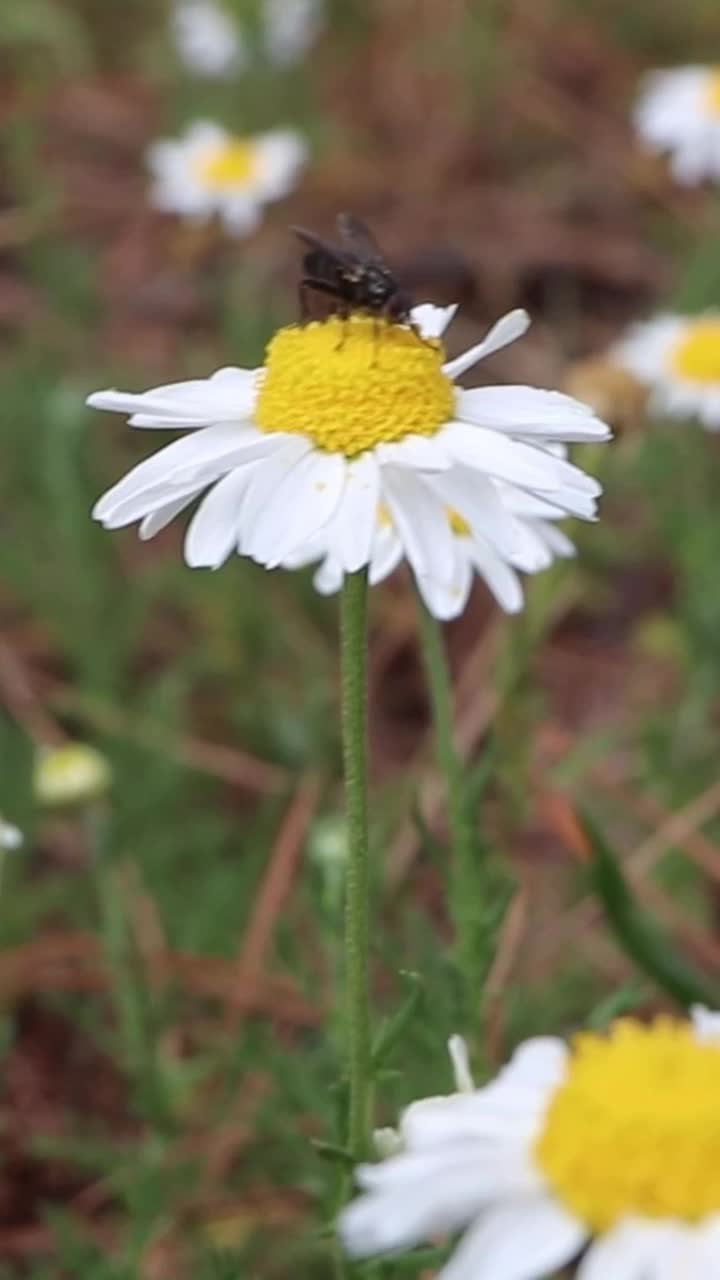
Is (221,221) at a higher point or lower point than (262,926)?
higher

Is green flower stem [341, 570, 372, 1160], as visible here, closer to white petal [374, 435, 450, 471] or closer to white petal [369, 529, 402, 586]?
white petal [374, 435, 450, 471]

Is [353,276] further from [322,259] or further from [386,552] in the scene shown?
[386,552]

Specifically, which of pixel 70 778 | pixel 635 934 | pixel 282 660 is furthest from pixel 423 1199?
pixel 282 660

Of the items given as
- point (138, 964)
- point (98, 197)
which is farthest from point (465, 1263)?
point (98, 197)

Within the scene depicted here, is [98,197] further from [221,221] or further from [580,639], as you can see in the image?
[580,639]

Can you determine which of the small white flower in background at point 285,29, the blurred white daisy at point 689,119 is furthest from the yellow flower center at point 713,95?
the small white flower in background at point 285,29

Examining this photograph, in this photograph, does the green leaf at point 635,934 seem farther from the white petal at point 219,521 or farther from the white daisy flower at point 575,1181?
the white daisy flower at point 575,1181
